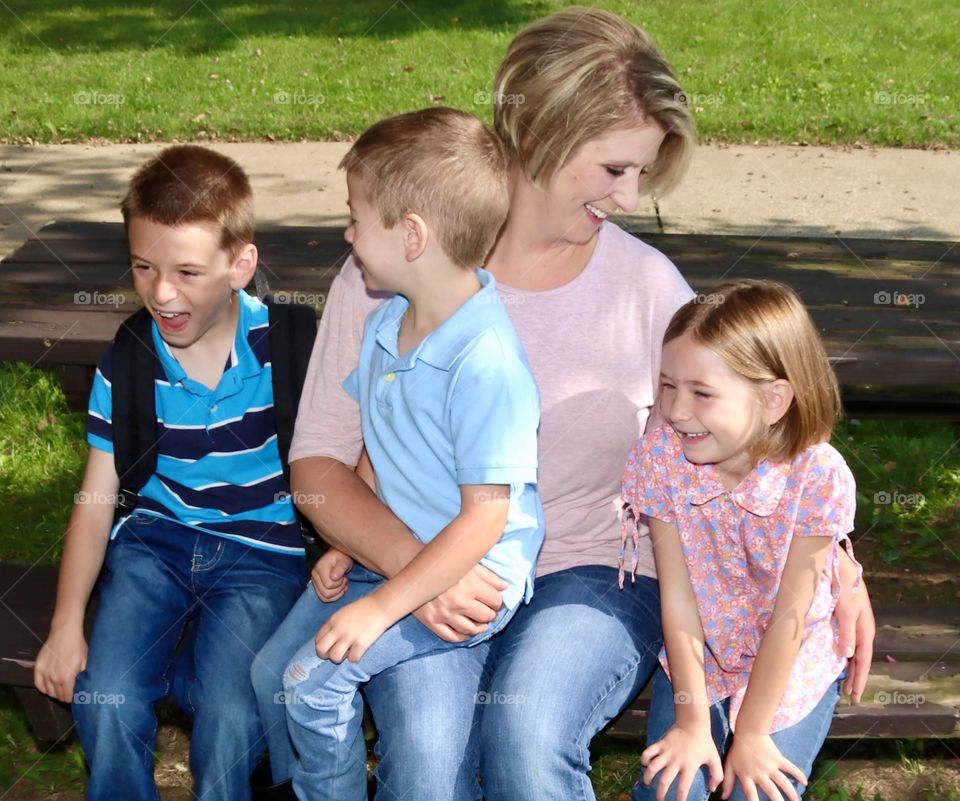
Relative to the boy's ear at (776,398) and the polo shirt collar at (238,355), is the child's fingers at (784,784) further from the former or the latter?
the polo shirt collar at (238,355)

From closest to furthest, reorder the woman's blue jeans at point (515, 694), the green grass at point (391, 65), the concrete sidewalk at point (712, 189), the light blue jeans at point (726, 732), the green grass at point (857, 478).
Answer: the woman's blue jeans at point (515, 694) → the light blue jeans at point (726, 732) → the green grass at point (857, 478) → the concrete sidewalk at point (712, 189) → the green grass at point (391, 65)

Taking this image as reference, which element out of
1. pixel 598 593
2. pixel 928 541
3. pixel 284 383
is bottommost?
pixel 928 541

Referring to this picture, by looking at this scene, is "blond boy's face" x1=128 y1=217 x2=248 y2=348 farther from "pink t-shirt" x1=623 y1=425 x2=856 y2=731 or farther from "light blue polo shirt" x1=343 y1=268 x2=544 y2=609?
"pink t-shirt" x1=623 y1=425 x2=856 y2=731

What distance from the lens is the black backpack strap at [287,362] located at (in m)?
2.97

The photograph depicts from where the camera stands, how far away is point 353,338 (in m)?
2.84

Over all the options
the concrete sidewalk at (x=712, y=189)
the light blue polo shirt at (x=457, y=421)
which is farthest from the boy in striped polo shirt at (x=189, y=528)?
the concrete sidewalk at (x=712, y=189)

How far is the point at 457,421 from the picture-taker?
249 cm

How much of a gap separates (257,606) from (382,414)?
0.57 m

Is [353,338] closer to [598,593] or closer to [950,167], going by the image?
[598,593]

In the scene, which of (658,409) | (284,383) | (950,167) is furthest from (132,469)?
(950,167)

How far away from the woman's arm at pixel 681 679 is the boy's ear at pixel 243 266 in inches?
42.7

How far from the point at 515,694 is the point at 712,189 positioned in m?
4.84

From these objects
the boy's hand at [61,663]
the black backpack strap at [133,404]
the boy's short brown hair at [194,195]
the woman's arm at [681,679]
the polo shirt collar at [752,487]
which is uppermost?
the boy's short brown hair at [194,195]

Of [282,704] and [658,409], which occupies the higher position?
[658,409]
